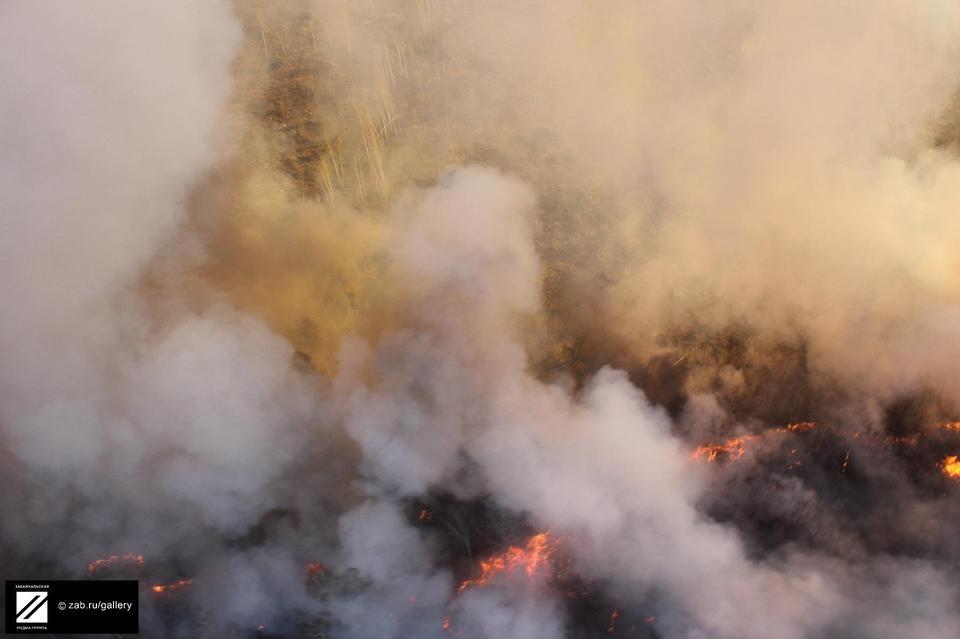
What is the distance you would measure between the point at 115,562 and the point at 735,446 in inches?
310

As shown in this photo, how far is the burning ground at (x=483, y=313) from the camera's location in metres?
7.12

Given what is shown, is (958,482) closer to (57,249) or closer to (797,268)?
(797,268)

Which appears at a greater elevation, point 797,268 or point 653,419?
point 797,268

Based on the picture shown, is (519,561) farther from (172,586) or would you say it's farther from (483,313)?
(172,586)

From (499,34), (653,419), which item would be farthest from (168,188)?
(653,419)

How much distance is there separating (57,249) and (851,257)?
937 cm

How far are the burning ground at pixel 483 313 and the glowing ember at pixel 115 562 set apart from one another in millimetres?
53

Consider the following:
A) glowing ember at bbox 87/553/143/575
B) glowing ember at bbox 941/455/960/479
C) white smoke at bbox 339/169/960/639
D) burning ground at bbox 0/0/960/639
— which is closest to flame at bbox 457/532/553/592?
burning ground at bbox 0/0/960/639

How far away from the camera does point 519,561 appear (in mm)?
7500

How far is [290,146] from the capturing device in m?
7.69

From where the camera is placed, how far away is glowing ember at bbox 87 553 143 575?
7602mm
